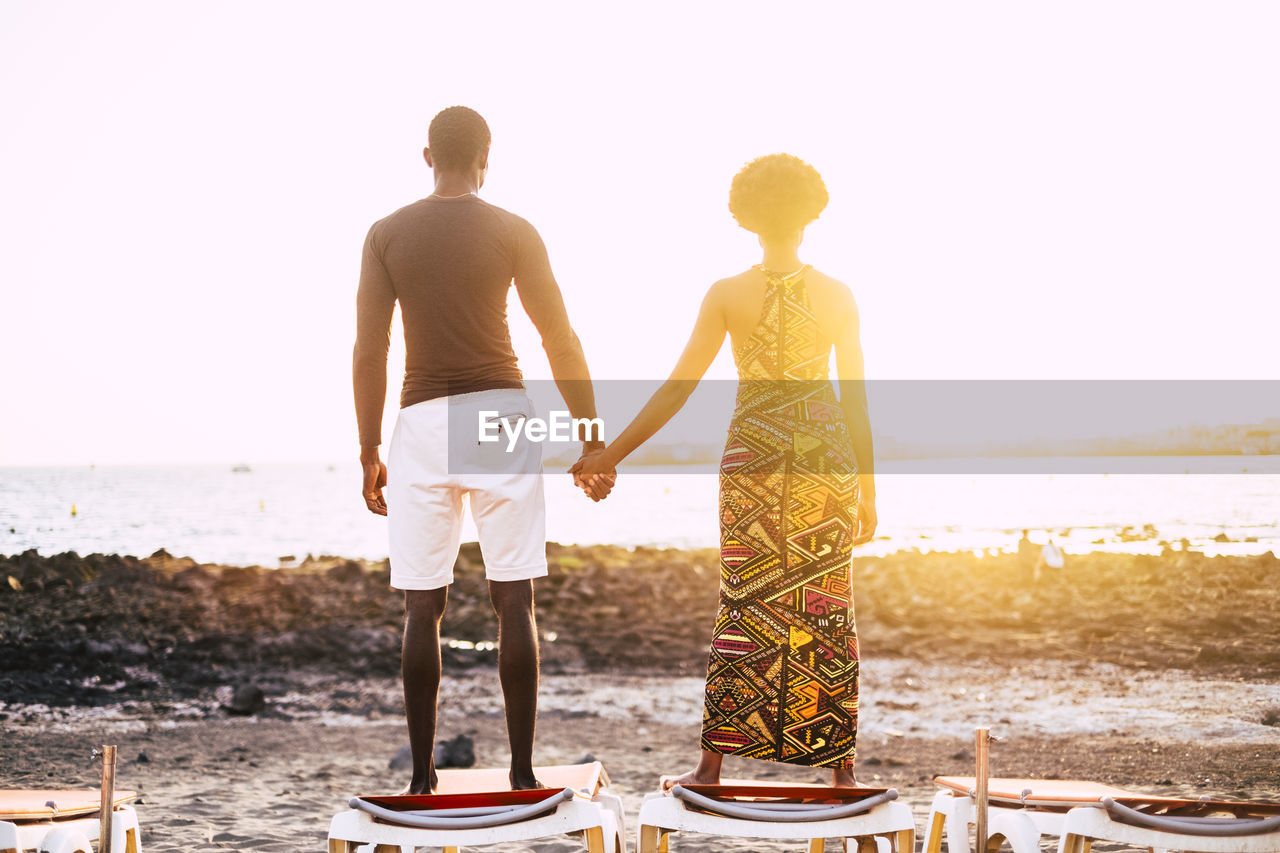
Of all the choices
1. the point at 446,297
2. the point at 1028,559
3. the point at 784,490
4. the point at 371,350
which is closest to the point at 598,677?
the point at 1028,559

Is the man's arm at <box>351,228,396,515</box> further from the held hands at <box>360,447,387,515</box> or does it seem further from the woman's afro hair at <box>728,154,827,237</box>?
the woman's afro hair at <box>728,154,827,237</box>

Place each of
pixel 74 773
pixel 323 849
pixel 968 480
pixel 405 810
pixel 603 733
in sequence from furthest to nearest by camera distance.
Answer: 1. pixel 968 480
2. pixel 603 733
3. pixel 74 773
4. pixel 323 849
5. pixel 405 810

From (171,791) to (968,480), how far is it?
55.8m

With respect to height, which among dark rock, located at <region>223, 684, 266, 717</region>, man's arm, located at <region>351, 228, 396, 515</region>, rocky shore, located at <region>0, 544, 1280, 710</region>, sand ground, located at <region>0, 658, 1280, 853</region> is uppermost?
man's arm, located at <region>351, 228, 396, 515</region>

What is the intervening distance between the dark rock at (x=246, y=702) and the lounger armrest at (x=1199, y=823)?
860cm

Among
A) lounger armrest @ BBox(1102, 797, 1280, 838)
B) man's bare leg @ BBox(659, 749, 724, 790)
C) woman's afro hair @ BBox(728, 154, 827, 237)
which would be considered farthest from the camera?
woman's afro hair @ BBox(728, 154, 827, 237)

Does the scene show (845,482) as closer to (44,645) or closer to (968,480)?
(44,645)

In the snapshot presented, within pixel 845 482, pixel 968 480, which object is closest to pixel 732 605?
pixel 845 482

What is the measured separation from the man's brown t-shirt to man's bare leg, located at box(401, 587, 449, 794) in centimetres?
67

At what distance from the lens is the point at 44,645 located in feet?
39.7

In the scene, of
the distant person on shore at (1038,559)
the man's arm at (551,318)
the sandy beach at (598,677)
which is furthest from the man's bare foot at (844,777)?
the distant person on shore at (1038,559)

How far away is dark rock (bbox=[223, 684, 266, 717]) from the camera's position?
1017 cm

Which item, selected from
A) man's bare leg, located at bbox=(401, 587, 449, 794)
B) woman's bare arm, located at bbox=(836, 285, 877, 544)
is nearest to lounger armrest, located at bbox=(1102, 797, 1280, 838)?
woman's bare arm, located at bbox=(836, 285, 877, 544)

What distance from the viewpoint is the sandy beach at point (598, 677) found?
7832mm
